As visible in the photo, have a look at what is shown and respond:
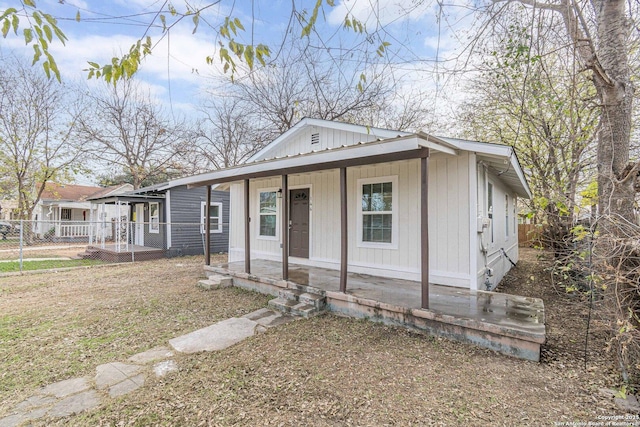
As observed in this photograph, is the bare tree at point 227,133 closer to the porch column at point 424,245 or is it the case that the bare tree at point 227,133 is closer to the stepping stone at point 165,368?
the porch column at point 424,245

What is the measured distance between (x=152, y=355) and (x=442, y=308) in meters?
3.68

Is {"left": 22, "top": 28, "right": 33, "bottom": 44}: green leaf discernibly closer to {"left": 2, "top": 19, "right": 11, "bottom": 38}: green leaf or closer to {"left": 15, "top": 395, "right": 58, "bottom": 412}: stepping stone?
{"left": 2, "top": 19, "right": 11, "bottom": 38}: green leaf

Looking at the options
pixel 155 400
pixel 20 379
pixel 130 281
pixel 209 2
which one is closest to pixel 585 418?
pixel 155 400

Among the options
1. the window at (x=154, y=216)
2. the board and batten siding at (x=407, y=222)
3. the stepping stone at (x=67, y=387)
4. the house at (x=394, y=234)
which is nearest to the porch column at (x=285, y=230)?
the house at (x=394, y=234)

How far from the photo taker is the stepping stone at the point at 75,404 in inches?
96.1

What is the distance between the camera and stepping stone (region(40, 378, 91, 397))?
2.73m

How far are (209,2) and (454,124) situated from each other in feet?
35.4

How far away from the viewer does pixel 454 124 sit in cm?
1118

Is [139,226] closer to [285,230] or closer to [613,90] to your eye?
[285,230]

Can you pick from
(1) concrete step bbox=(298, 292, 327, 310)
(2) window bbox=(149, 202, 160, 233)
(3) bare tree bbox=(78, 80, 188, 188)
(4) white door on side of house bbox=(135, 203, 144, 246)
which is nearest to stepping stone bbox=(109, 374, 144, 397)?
(1) concrete step bbox=(298, 292, 327, 310)

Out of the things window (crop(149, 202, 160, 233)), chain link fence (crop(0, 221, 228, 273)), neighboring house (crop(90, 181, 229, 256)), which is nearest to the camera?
chain link fence (crop(0, 221, 228, 273))

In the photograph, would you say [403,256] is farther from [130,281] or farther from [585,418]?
[130,281]

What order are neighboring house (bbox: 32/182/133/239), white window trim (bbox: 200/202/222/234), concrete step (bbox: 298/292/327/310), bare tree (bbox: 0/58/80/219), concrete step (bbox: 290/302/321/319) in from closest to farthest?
concrete step (bbox: 290/302/321/319)
concrete step (bbox: 298/292/327/310)
white window trim (bbox: 200/202/222/234)
bare tree (bbox: 0/58/80/219)
neighboring house (bbox: 32/182/133/239)

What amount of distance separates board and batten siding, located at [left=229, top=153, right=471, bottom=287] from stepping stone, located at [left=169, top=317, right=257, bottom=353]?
2.83 meters
